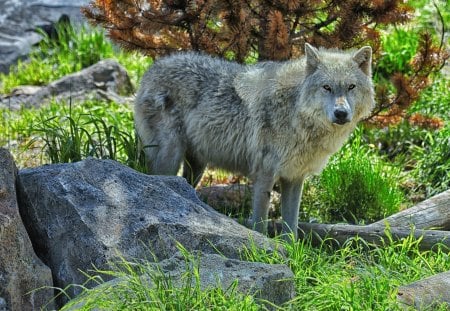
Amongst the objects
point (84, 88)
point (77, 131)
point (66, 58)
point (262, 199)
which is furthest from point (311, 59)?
point (66, 58)

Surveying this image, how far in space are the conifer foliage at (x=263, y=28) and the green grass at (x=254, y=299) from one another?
303 cm

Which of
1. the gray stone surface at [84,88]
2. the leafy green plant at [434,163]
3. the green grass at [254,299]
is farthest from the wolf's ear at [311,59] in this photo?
the gray stone surface at [84,88]

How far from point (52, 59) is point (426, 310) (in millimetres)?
9563

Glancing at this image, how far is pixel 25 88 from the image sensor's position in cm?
1245

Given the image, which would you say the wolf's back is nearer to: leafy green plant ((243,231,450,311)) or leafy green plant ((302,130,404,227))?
leafy green plant ((302,130,404,227))

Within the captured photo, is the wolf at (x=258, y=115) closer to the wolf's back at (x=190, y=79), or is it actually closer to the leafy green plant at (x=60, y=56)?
the wolf's back at (x=190, y=79)

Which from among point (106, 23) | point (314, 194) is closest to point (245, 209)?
point (314, 194)

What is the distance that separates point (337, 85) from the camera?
23.5ft

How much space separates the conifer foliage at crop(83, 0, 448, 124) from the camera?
8.31m

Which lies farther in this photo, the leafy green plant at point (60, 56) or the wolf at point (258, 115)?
the leafy green plant at point (60, 56)

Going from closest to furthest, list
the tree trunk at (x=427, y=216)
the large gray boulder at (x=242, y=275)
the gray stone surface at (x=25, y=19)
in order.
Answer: the large gray boulder at (x=242, y=275) < the tree trunk at (x=427, y=216) < the gray stone surface at (x=25, y=19)

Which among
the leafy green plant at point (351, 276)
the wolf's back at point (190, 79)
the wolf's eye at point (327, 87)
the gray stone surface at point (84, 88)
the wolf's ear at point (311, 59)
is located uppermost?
the wolf's ear at point (311, 59)

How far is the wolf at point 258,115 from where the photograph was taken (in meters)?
7.30

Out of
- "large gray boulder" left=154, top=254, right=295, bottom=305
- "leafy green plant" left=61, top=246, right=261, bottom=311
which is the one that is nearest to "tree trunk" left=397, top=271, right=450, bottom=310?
"large gray boulder" left=154, top=254, right=295, bottom=305
